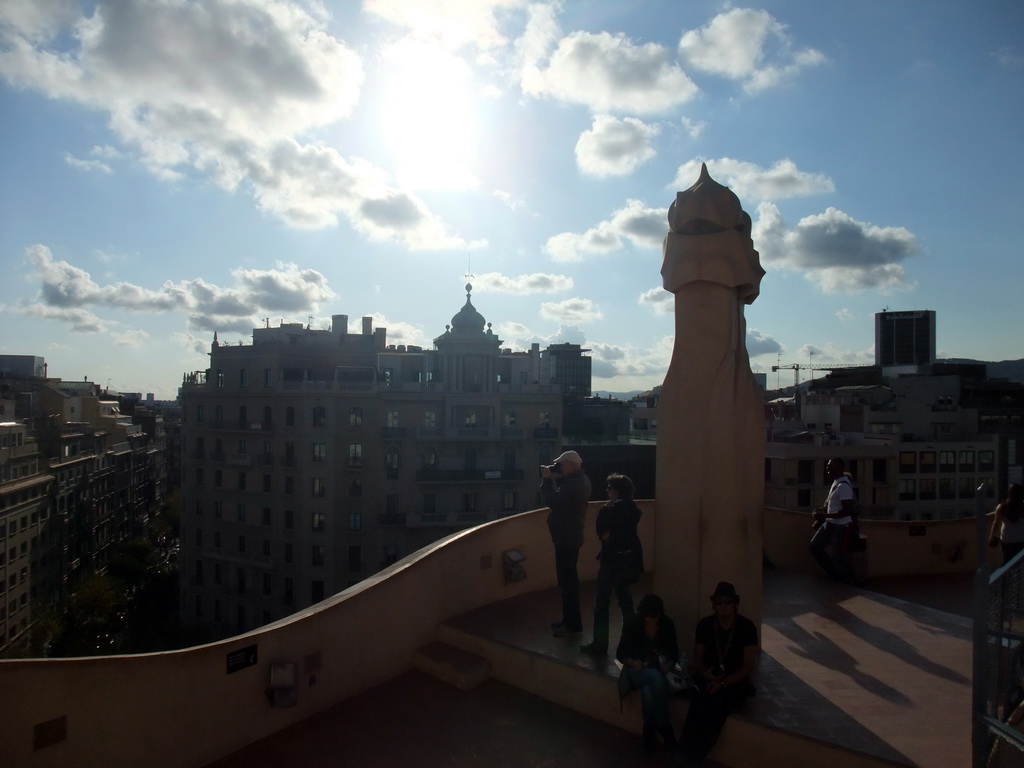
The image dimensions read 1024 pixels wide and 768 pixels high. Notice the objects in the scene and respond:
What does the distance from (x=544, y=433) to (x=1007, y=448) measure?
94.3 feet

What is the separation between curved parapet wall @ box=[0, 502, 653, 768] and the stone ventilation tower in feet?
8.20

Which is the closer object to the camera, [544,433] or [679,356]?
[679,356]

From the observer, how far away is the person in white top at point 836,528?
8.95 m

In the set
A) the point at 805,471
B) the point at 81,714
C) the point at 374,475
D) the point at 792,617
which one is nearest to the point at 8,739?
the point at 81,714

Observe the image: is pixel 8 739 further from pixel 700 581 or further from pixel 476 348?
pixel 476 348

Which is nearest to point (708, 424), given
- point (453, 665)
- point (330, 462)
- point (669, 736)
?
point (669, 736)

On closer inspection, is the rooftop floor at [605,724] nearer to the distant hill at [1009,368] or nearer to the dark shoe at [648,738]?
the dark shoe at [648,738]

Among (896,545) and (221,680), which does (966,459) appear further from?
(221,680)

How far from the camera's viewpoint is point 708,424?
6.32 metres

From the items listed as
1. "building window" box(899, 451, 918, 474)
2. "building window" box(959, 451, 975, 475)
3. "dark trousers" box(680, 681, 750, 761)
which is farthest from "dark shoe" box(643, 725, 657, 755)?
"building window" box(959, 451, 975, 475)

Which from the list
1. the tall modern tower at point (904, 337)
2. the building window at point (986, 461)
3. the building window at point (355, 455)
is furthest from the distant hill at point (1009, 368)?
the building window at point (355, 455)

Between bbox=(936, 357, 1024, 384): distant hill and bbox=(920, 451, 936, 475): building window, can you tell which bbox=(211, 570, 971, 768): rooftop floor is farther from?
bbox=(936, 357, 1024, 384): distant hill

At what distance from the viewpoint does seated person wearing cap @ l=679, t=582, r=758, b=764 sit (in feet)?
15.9

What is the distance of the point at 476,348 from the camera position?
39156 millimetres
